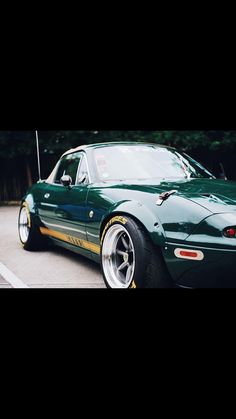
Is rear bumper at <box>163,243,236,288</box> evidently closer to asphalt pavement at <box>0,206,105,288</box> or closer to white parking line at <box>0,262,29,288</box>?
asphalt pavement at <box>0,206,105,288</box>

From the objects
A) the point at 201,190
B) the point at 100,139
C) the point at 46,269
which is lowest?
the point at 46,269

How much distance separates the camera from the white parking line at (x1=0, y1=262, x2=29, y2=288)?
3.54 metres

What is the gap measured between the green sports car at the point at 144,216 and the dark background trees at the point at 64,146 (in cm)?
1062

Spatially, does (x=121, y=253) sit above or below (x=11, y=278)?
above

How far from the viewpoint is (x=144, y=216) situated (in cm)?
265

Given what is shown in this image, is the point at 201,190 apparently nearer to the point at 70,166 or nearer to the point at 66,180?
the point at 66,180

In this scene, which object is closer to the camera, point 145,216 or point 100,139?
point 145,216

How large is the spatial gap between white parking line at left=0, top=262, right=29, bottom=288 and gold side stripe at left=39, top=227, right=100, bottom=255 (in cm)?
66

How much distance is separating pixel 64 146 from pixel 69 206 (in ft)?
39.1

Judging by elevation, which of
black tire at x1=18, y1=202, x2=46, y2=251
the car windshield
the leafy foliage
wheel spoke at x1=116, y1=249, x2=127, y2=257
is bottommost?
black tire at x1=18, y1=202, x2=46, y2=251

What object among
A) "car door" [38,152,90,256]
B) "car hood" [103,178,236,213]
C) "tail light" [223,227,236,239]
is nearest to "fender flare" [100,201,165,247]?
"car hood" [103,178,236,213]

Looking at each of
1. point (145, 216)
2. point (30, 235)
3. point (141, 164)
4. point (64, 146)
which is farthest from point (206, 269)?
point (64, 146)
